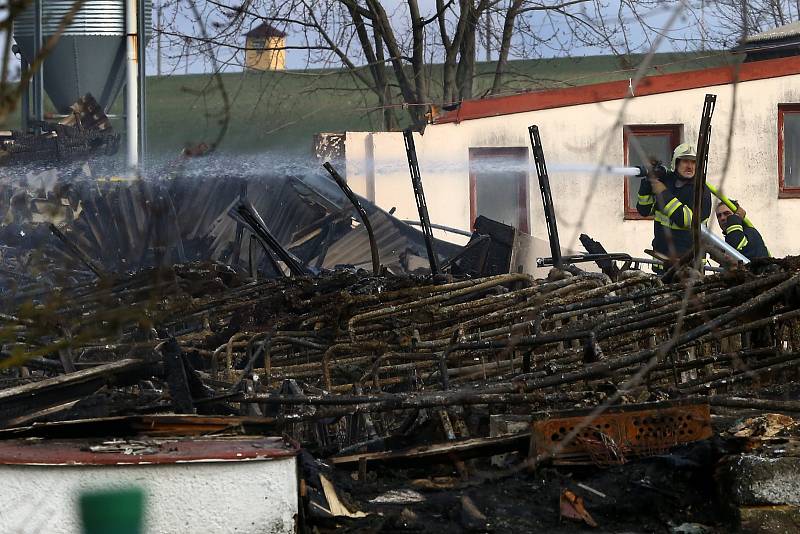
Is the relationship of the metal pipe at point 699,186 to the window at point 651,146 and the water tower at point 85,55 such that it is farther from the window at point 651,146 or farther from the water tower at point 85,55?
the water tower at point 85,55

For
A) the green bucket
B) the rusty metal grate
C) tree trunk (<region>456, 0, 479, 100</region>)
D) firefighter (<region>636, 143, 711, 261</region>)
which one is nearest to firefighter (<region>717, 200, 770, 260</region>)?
firefighter (<region>636, 143, 711, 261</region>)

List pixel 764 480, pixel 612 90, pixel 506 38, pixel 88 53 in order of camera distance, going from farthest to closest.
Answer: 1. pixel 506 38
2. pixel 88 53
3. pixel 612 90
4. pixel 764 480

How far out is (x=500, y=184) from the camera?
18.7 metres

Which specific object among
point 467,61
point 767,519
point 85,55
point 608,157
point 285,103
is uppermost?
point 467,61

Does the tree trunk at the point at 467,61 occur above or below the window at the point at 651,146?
above

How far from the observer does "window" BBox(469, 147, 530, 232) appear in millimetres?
18250

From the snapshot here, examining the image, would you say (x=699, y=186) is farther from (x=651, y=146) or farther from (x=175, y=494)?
(x=651, y=146)

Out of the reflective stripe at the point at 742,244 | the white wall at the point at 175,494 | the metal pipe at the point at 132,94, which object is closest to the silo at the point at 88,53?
the metal pipe at the point at 132,94

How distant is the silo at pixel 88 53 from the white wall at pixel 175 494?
16052mm

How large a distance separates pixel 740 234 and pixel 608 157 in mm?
6094

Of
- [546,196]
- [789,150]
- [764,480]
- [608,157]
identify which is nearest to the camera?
[764,480]

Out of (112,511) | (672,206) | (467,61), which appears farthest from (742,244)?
(467,61)

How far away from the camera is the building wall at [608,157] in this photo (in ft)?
57.8

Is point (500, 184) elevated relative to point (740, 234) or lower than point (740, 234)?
elevated
